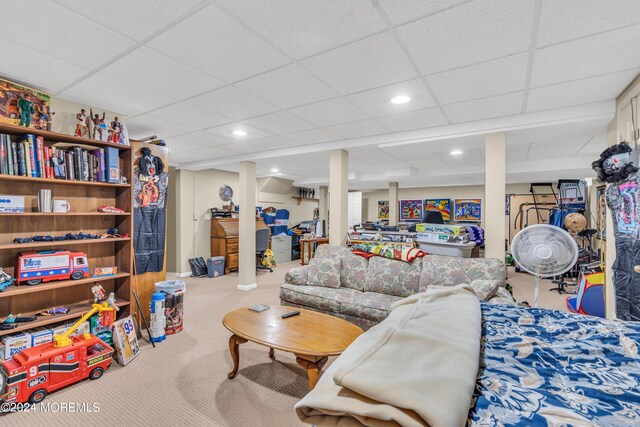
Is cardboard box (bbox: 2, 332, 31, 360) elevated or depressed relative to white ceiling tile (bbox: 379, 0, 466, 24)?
depressed

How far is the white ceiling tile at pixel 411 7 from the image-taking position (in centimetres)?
146

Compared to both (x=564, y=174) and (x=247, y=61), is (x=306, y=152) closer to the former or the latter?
(x=247, y=61)

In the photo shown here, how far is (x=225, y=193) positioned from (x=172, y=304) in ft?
13.4

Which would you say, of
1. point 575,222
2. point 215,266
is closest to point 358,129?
point 215,266

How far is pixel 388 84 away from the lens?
238 cm

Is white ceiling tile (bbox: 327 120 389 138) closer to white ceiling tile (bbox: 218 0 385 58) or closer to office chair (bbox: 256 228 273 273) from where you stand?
white ceiling tile (bbox: 218 0 385 58)

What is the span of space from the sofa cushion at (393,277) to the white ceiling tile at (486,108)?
1.66 meters

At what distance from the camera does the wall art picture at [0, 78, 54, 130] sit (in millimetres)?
2252

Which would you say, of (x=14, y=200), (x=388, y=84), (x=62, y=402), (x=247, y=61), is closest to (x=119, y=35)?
(x=247, y=61)

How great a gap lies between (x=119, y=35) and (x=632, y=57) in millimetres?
3272

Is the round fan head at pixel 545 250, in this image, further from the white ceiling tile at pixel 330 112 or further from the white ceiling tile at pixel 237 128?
the white ceiling tile at pixel 237 128

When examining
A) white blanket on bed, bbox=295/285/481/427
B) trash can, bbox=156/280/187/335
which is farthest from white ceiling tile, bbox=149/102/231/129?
white blanket on bed, bbox=295/285/481/427

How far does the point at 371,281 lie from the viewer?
3492 mm

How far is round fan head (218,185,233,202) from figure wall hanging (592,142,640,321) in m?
6.51
